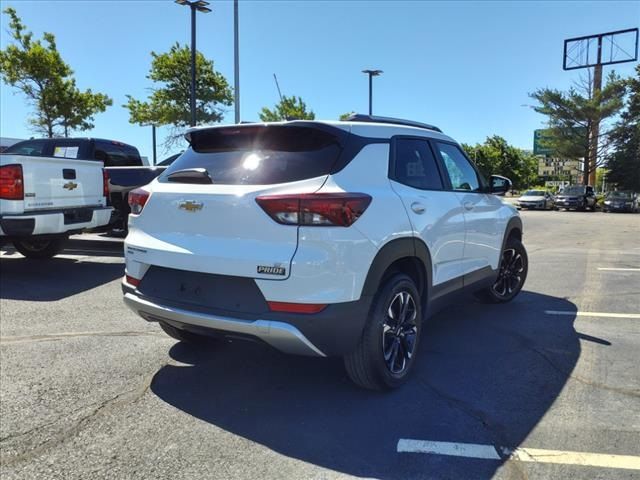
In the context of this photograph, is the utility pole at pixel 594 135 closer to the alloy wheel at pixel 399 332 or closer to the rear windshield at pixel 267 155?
the alloy wheel at pixel 399 332

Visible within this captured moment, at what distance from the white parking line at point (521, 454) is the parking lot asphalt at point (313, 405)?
0.4 inches

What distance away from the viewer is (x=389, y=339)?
11.6ft

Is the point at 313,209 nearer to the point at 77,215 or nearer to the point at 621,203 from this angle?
the point at 77,215

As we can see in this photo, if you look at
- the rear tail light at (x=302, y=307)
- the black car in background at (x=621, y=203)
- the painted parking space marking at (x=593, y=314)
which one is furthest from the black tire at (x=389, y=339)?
the black car in background at (x=621, y=203)

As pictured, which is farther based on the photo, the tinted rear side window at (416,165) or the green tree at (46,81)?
the green tree at (46,81)

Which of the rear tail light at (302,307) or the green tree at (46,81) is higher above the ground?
the green tree at (46,81)

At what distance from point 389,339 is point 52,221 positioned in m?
5.47

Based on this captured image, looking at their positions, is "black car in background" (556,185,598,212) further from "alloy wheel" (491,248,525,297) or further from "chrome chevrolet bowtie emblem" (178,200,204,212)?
"chrome chevrolet bowtie emblem" (178,200,204,212)

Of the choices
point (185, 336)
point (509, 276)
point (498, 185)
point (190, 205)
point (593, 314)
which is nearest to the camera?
point (190, 205)

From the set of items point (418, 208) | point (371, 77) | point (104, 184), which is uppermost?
point (371, 77)

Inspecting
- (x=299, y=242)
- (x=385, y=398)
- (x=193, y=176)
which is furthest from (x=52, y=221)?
(x=385, y=398)

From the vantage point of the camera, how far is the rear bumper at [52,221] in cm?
663

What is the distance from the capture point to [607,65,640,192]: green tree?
39.2 m

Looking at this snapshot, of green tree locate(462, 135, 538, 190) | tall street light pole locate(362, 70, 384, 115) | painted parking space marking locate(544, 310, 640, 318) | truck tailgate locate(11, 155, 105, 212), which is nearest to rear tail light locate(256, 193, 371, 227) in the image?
painted parking space marking locate(544, 310, 640, 318)
